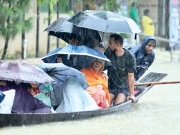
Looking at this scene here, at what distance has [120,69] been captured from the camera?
1316cm

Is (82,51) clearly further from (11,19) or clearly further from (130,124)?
(11,19)

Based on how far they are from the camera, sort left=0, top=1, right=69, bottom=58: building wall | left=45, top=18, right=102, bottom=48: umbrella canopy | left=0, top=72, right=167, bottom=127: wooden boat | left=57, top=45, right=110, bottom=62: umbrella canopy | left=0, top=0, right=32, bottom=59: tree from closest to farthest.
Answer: left=0, top=72, right=167, bottom=127: wooden boat → left=57, top=45, right=110, bottom=62: umbrella canopy → left=45, top=18, right=102, bottom=48: umbrella canopy → left=0, top=0, right=32, bottom=59: tree → left=0, top=1, right=69, bottom=58: building wall

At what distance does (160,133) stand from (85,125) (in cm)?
120

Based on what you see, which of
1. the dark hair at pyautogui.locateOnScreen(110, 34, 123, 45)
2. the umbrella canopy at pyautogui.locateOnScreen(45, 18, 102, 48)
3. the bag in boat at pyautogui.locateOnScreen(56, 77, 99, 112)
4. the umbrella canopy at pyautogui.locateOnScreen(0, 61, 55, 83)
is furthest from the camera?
the umbrella canopy at pyautogui.locateOnScreen(45, 18, 102, 48)

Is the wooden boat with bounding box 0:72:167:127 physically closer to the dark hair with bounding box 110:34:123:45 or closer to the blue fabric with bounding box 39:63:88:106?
the blue fabric with bounding box 39:63:88:106

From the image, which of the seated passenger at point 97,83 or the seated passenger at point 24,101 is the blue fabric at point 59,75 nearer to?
the seated passenger at point 97,83

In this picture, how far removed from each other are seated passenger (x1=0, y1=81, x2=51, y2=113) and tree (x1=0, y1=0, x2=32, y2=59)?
10027 mm

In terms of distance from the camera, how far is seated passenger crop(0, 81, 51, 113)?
11195mm

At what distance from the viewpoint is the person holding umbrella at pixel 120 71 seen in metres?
12.9

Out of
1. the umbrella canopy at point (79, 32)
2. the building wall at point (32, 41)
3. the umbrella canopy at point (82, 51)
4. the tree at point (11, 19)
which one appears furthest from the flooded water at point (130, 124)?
the building wall at point (32, 41)

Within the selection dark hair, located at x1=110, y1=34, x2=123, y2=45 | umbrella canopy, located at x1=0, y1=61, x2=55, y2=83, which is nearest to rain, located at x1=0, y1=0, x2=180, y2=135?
dark hair, located at x1=110, y1=34, x2=123, y2=45

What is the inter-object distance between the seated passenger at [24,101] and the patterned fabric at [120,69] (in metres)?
2.04

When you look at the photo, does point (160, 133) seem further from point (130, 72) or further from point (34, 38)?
point (34, 38)

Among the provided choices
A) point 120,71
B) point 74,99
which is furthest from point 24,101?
point 120,71
